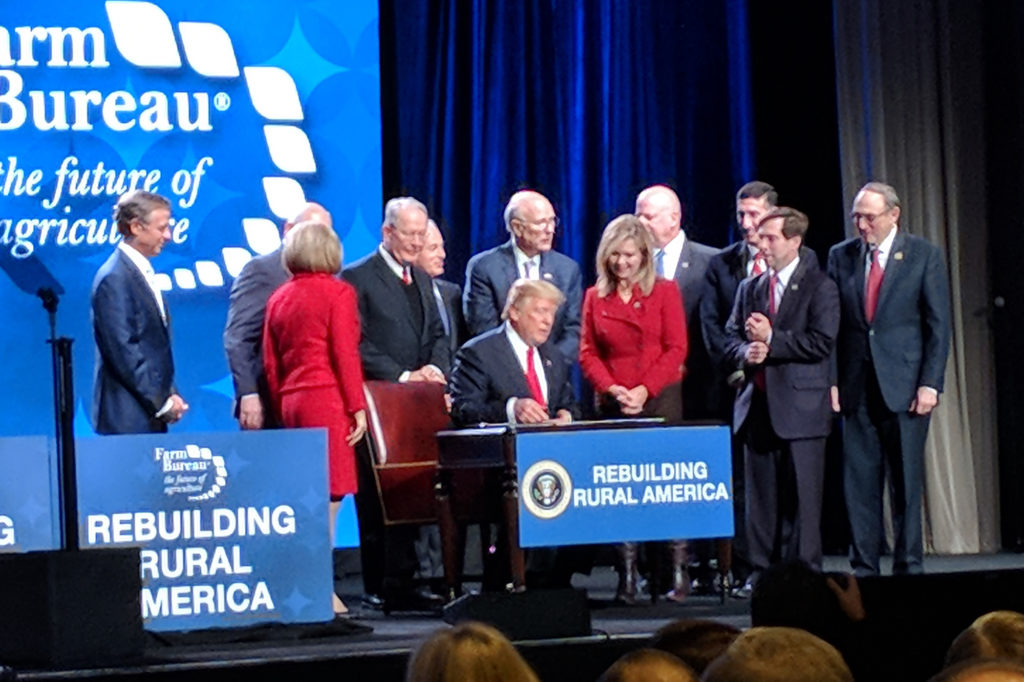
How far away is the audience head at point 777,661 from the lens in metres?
2.22

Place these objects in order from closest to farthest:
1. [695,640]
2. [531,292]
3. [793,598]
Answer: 1. [695,640]
2. [793,598]
3. [531,292]

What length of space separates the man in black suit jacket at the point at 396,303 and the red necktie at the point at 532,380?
60 cm

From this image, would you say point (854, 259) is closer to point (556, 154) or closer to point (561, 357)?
point (561, 357)

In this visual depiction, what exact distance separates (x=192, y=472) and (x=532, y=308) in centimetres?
141

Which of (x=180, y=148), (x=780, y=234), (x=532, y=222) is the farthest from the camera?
(x=180, y=148)

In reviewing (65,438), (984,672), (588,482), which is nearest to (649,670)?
(984,672)

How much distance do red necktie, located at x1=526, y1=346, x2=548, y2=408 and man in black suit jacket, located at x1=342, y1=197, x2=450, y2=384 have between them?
23.4 inches

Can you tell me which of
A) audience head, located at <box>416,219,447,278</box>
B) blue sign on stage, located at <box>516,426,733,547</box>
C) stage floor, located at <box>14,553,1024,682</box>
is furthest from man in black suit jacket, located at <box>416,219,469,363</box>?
blue sign on stage, located at <box>516,426,733,547</box>

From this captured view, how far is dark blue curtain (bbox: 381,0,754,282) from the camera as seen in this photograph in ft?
31.2

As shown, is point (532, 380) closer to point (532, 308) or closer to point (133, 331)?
point (532, 308)

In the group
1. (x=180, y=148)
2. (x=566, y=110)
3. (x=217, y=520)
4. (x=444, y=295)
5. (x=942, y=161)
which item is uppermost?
(x=566, y=110)

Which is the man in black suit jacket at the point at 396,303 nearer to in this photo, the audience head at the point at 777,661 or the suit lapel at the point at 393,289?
the suit lapel at the point at 393,289

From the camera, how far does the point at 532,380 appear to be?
7.16 meters

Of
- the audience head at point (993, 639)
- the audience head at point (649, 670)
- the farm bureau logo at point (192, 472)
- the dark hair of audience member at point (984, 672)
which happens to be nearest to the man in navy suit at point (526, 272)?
the farm bureau logo at point (192, 472)
